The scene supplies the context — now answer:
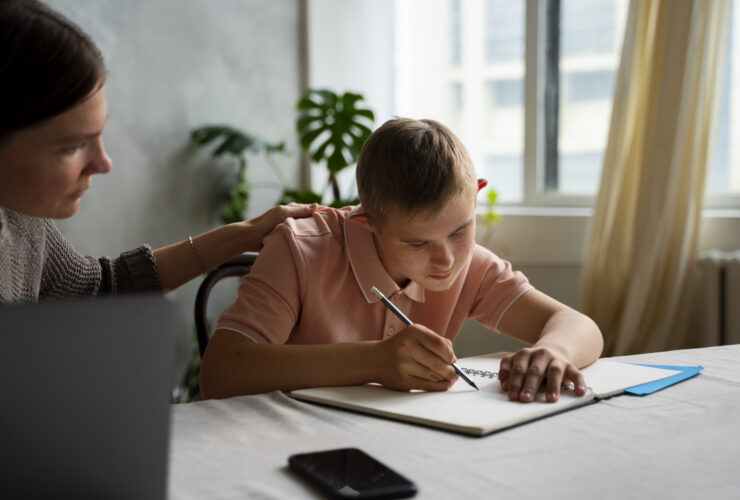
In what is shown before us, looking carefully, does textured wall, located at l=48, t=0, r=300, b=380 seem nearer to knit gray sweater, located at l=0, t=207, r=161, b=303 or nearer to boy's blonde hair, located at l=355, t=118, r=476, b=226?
knit gray sweater, located at l=0, t=207, r=161, b=303

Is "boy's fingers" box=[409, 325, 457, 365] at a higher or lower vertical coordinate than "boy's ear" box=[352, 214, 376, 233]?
lower

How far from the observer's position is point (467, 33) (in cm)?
347

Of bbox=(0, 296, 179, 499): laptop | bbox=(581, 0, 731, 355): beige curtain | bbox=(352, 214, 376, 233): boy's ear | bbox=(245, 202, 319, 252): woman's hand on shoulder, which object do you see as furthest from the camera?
bbox=(581, 0, 731, 355): beige curtain

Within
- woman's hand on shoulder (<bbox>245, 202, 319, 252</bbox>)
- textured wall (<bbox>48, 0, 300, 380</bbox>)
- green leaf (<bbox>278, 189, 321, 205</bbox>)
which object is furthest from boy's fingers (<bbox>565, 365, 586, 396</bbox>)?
green leaf (<bbox>278, 189, 321, 205</bbox>)

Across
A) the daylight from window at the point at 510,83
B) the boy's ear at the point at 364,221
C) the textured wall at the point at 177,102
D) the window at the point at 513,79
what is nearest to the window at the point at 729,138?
the daylight from window at the point at 510,83

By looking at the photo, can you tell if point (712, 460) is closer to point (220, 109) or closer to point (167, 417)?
point (167, 417)

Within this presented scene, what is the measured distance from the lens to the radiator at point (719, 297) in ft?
8.26

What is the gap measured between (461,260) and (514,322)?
0.70ft

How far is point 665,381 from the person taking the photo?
100 cm

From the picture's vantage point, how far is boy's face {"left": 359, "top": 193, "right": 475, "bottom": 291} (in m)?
1.10

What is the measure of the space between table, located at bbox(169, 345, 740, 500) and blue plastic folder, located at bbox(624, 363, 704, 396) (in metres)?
0.01

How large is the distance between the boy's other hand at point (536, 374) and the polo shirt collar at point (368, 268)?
0.30m

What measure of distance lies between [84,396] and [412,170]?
0.72 metres

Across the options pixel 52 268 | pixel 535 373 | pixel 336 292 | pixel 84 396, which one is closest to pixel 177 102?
pixel 52 268
